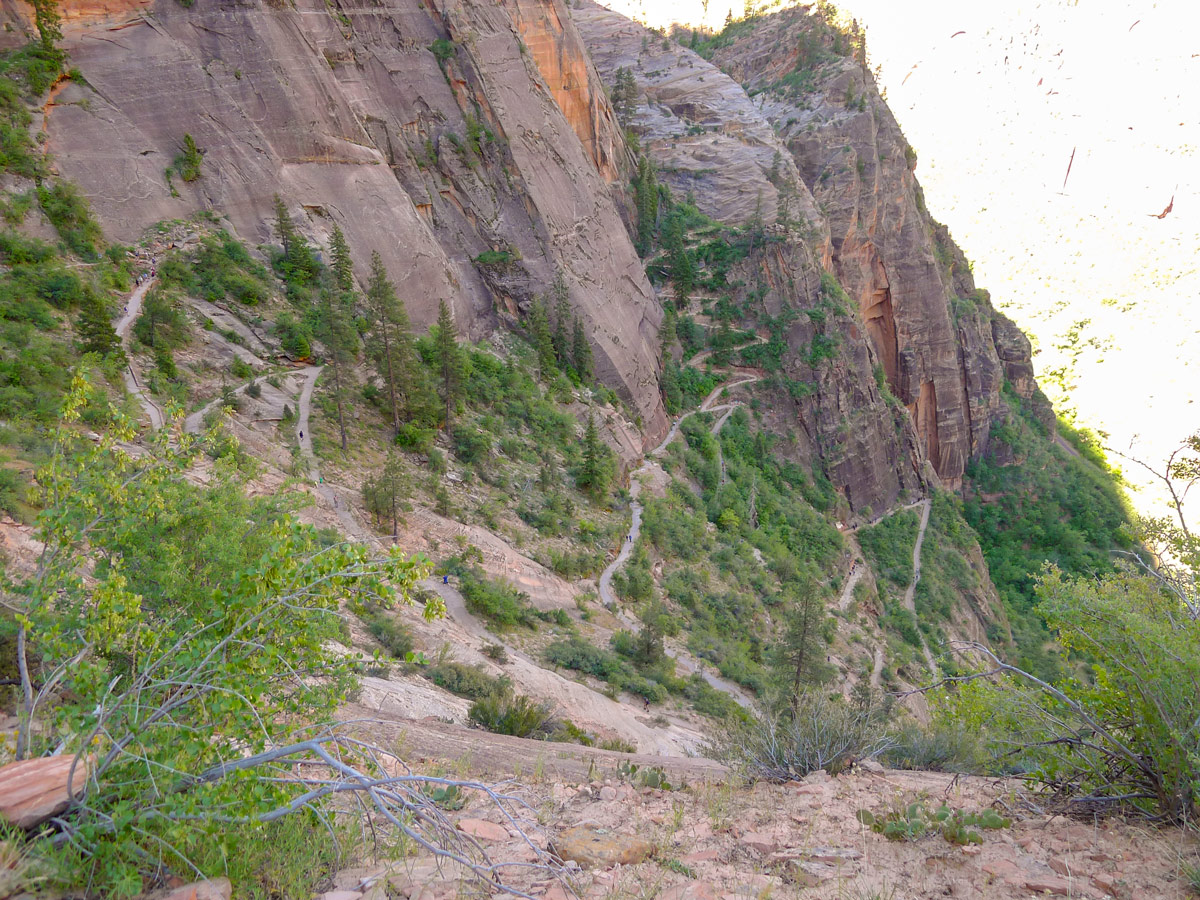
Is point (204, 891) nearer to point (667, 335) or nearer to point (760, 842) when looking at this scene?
point (760, 842)

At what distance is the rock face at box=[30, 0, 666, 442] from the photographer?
82.2ft

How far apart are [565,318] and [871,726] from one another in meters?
31.0

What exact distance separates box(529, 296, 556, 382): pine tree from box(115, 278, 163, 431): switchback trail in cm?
1802

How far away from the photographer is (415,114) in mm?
34656

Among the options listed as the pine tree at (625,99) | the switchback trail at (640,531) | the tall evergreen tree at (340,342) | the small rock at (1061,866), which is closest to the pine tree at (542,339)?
the switchback trail at (640,531)

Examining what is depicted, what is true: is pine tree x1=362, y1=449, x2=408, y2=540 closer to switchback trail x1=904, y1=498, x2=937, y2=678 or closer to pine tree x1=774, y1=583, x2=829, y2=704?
pine tree x1=774, y1=583, x2=829, y2=704

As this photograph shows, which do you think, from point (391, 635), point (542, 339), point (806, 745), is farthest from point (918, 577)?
point (806, 745)

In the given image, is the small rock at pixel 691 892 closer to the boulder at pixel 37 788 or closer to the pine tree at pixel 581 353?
the boulder at pixel 37 788

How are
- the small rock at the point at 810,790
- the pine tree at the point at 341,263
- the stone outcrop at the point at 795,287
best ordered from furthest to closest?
the stone outcrop at the point at 795,287 < the pine tree at the point at 341,263 < the small rock at the point at 810,790

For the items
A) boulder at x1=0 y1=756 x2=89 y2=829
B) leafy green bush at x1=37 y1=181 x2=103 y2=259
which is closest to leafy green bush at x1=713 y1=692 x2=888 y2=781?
boulder at x1=0 y1=756 x2=89 y2=829

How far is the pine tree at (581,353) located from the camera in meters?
36.7

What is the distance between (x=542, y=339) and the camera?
34875 millimetres

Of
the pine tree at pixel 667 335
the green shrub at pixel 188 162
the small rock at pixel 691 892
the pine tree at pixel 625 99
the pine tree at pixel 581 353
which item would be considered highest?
the pine tree at pixel 625 99

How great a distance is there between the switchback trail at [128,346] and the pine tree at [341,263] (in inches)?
271
